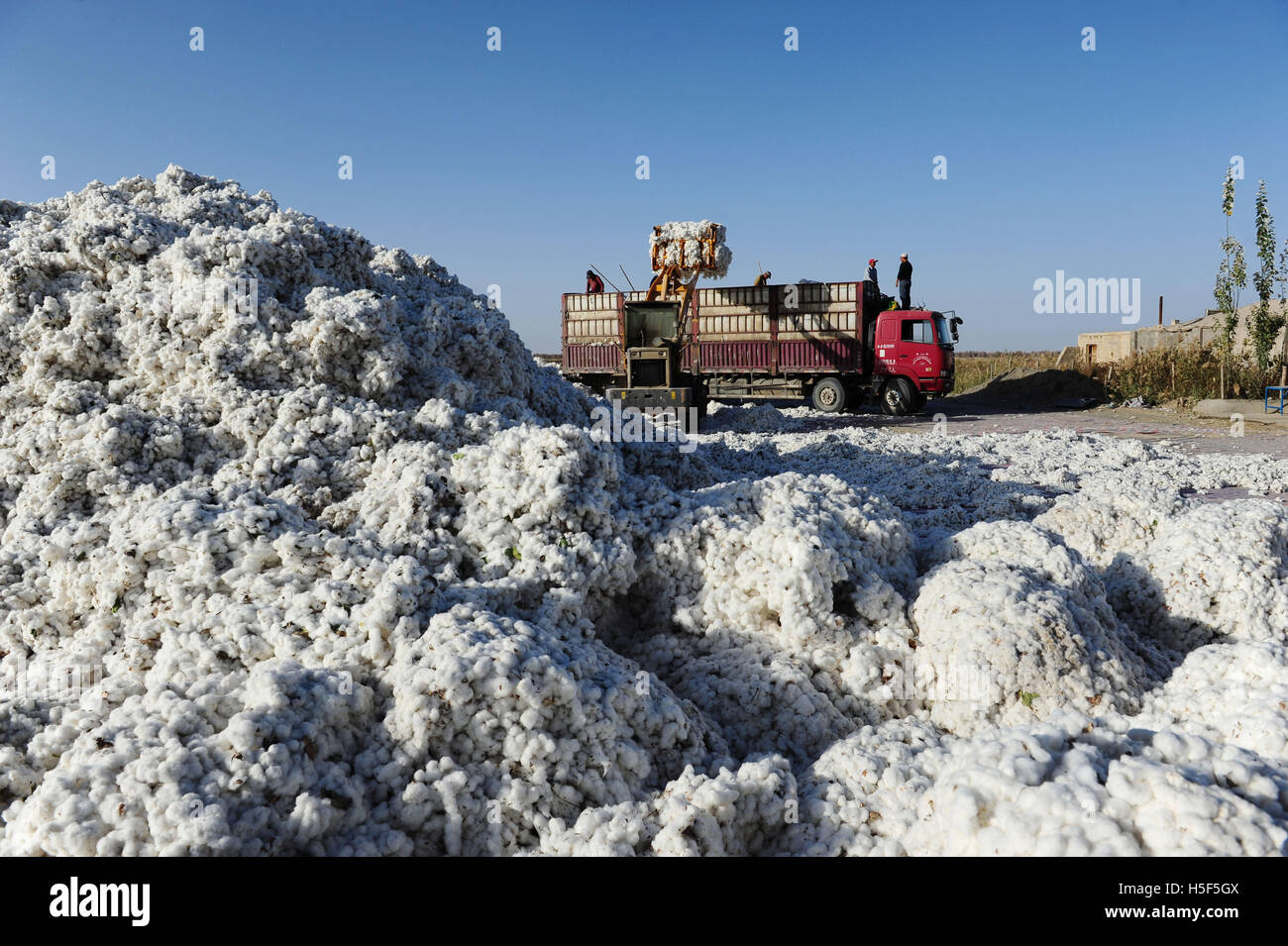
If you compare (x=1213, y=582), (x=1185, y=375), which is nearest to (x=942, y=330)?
(x=1185, y=375)

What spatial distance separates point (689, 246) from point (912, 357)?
16.3 ft

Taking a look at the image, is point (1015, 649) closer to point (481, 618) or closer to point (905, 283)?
point (481, 618)

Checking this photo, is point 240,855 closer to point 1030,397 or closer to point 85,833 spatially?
point 85,833

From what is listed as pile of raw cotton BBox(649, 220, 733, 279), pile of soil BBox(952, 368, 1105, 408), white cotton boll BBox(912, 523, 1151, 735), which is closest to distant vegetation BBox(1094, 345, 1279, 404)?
pile of soil BBox(952, 368, 1105, 408)

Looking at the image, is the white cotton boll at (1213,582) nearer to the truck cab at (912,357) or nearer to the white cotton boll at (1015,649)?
the white cotton boll at (1015,649)

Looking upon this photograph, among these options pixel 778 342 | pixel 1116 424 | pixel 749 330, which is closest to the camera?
pixel 1116 424

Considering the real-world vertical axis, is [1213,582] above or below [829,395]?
below

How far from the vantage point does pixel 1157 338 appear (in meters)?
21.9

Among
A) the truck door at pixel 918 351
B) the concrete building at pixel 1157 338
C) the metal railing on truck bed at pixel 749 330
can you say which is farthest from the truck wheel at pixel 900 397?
the concrete building at pixel 1157 338

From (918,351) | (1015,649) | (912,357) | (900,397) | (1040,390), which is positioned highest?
(918,351)

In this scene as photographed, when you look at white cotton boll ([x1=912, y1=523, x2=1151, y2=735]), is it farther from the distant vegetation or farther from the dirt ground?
the distant vegetation

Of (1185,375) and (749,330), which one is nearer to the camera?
(749,330)
